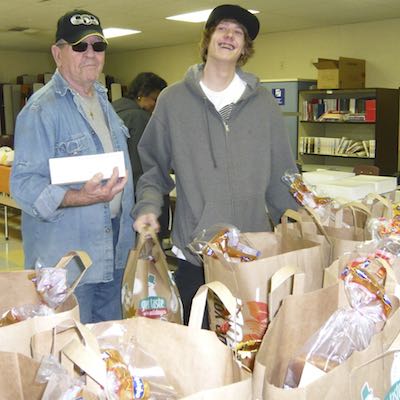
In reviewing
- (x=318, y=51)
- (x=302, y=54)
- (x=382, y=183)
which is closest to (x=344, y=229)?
(x=382, y=183)

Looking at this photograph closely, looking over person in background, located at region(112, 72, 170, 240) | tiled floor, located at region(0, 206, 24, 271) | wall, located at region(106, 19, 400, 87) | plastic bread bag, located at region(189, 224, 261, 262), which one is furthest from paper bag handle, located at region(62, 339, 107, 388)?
wall, located at region(106, 19, 400, 87)

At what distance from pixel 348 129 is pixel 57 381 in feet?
23.8

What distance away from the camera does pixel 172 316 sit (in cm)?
143

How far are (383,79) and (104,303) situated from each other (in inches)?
250

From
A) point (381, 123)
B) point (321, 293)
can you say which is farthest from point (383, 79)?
point (321, 293)

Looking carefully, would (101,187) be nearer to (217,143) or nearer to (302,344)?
(217,143)

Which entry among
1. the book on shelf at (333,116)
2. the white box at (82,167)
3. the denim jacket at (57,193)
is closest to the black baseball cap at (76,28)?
the denim jacket at (57,193)

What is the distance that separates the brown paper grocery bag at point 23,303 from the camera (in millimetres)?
1015

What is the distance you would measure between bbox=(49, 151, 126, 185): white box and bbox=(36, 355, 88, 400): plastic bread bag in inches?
28.8

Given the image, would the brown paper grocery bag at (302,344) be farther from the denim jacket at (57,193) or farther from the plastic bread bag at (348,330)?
the denim jacket at (57,193)

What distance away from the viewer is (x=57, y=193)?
1.62 meters

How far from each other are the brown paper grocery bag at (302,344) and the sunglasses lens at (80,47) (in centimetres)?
A: 113

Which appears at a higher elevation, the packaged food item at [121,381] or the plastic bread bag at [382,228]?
the plastic bread bag at [382,228]

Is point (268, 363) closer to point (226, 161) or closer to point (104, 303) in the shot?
point (226, 161)
